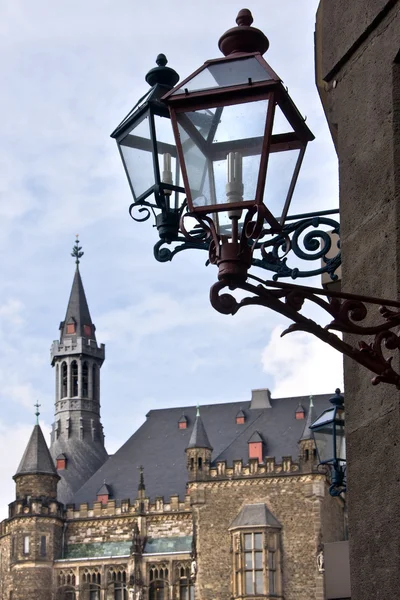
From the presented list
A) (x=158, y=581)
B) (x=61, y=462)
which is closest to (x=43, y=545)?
(x=158, y=581)

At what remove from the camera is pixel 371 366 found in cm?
437

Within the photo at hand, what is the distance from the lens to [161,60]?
7215mm

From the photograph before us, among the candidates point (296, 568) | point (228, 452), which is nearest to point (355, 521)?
point (296, 568)

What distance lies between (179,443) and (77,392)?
31.4 ft

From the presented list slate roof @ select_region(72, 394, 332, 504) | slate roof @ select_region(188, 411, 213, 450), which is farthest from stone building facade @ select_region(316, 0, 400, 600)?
slate roof @ select_region(188, 411, 213, 450)

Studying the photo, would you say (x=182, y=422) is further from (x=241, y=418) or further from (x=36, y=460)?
(x=36, y=460)

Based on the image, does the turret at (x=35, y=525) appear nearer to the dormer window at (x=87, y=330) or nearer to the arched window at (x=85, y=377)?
the arched window at (x=85, y=377)

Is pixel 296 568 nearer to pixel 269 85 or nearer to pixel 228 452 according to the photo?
pixel 228 452

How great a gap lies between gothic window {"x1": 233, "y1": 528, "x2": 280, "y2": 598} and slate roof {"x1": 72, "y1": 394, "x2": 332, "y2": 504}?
14.5ft

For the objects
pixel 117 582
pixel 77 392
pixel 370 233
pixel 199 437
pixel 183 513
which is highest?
pixel 77 392

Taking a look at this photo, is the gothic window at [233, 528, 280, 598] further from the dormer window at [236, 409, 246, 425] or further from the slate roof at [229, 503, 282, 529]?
the dormer window at [236, 409, 246, 425]

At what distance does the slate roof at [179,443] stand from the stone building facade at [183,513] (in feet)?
0.22

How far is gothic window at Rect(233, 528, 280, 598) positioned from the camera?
48.4m

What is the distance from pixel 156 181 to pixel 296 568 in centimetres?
4414
